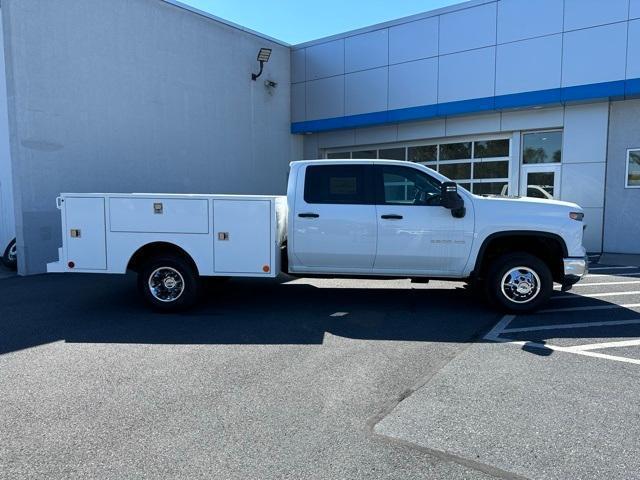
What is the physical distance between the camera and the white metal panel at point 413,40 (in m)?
15.1

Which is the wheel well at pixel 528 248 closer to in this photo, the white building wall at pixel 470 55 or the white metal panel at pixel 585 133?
the white metal panel at pixel 585 133

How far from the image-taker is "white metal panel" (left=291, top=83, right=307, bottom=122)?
18.1 metres

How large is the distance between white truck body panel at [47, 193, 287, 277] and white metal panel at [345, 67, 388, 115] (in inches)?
422

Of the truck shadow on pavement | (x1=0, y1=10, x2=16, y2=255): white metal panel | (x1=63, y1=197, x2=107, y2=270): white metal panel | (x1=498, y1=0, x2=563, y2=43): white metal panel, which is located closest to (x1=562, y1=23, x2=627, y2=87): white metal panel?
(x1=498, y1=0, x2=563, y2=43): white metal panel

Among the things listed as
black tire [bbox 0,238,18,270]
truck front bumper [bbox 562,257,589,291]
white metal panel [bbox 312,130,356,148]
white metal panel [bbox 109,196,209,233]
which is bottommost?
black tire [bbox 0,238,18,270]

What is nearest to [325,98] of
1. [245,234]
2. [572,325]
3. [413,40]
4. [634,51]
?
Result: [413,40]

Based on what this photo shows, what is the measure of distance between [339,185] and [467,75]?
31.6 ft

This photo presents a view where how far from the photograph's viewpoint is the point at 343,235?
267 inches

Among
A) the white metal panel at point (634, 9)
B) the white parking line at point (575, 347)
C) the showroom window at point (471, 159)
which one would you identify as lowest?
the white parking line at point (575, 347)

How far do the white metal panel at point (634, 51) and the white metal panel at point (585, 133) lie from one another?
0.99 metres

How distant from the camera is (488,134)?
587 inches

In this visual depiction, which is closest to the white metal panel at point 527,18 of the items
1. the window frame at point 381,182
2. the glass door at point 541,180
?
the glass door at point 541,180

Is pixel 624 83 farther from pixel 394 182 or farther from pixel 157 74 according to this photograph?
pixel 157 74

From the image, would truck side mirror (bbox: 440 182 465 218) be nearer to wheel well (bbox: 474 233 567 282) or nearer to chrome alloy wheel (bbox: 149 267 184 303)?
wheel well (bbox: 474 233 567 282)
